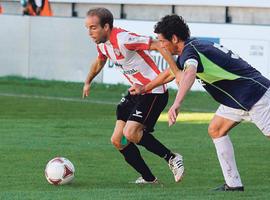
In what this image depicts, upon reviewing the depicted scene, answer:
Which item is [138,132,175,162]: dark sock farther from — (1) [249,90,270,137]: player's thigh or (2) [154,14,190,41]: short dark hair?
(2) [154,14,190,41]: short dark hair

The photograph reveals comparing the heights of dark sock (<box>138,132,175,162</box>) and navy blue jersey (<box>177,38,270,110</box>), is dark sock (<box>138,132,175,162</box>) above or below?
below

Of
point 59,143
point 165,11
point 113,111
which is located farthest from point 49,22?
point 59,143

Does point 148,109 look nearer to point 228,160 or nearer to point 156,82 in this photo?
point 156,82

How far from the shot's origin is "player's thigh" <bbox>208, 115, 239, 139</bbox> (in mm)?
11328

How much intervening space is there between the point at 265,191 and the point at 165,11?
2182 cm

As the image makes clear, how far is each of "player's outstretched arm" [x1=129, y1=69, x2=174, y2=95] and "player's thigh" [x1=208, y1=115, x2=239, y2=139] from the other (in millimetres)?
752

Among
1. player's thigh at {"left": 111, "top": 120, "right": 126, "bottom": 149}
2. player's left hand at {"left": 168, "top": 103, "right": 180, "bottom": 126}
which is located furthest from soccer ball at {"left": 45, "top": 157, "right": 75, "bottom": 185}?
player's left hand at {"left": 168, "top": 103, "right": 180, "bottom": 126}

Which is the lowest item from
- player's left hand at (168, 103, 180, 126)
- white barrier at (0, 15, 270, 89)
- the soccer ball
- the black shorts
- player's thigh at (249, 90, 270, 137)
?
white barrier at (0, 15, 270, 89)

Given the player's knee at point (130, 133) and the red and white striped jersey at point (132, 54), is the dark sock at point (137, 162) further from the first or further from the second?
the red and white striped jersey at point (132, 54)

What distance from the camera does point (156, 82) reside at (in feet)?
39.0

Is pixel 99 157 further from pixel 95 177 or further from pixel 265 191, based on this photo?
pixel 265 191

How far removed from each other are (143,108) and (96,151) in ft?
11.6

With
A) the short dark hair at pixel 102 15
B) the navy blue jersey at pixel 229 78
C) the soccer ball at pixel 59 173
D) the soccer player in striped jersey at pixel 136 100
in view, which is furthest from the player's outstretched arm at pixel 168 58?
the soccer ball at pixel 59 173

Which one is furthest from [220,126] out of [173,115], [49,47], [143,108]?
[49,47]
